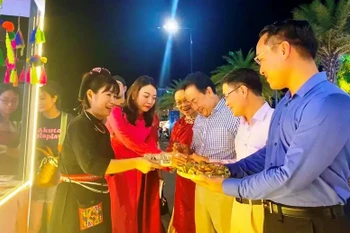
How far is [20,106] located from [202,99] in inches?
55.6

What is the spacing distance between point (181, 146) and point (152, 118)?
0.70 metres

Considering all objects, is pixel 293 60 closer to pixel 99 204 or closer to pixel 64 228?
pixel 99 204

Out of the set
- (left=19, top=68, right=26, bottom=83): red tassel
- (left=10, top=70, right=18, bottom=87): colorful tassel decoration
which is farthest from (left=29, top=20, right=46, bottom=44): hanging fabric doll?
(left=10, top=70, right=18, bottom=87): colorful tassel decoration

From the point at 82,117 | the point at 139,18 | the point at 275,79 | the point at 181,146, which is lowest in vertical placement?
the point at 181,146

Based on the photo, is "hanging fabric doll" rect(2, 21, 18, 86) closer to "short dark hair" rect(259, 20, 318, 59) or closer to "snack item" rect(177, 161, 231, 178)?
"snack item" rect(177, 161, 231, 178)

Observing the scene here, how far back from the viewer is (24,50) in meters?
2.62

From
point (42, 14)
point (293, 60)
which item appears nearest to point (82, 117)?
point (42, 14)

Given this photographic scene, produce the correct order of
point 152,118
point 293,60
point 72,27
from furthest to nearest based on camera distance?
point 72,27 < point 152,118 < point 293,60

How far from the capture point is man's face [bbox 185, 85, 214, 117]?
309 centimetres

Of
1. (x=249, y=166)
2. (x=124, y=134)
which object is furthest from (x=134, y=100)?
(x=249, y=166)

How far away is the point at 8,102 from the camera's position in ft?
8.15

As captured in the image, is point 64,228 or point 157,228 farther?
point 157,228

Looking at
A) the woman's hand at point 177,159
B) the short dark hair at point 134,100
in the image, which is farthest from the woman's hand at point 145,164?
the short dark hair at point 134,100

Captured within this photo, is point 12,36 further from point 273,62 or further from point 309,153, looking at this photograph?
point 309,153
